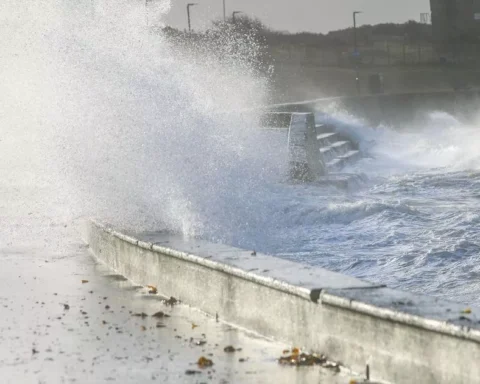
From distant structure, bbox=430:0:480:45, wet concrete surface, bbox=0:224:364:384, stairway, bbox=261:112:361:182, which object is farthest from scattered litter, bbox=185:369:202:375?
distant structure, bbox=430:0:480:45

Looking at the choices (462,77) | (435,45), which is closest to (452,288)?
(462,77)

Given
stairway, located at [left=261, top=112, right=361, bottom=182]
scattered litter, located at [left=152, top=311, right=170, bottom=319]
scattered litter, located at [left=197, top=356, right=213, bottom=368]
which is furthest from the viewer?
stairway, located at [left=261, top=112, right=361, bottom=182]

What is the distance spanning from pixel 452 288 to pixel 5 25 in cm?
801

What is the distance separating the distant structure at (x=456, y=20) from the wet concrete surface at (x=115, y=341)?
362 feet

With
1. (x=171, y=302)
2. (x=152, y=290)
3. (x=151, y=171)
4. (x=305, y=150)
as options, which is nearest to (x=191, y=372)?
(x=171, y=302)

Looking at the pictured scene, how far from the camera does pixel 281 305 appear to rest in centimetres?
567

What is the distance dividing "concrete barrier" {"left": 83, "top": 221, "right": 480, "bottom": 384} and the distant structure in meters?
111

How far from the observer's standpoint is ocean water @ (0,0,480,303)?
1004cm

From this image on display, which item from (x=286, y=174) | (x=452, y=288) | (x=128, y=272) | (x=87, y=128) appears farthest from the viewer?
(x=286, y=174)

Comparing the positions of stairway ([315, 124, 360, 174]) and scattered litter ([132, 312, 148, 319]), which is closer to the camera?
scattered litter ([132, 312, 148, 319])

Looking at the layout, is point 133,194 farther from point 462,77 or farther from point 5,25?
point 462,77

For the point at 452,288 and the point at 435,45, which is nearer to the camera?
the point at 452,288

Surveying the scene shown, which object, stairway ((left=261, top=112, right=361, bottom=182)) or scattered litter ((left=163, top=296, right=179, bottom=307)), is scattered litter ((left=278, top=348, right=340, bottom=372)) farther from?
stairway ((left=261, top=112, right=361, bottom=182))

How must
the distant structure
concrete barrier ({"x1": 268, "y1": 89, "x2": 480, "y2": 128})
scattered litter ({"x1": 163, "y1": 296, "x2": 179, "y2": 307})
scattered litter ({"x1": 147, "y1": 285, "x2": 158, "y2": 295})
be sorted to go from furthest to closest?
1. the distant structure
2. concrete barrier ({"x1": 268, "y1": 89, "x2": 480, "y2": 128})
3. scattered litter ({"x1": 147, "y1": 285, "x2": 158, "y2": 295})
4. scattered litter ({"x1": 163, "y1": 296, "x2": 179, "y2": 307})
